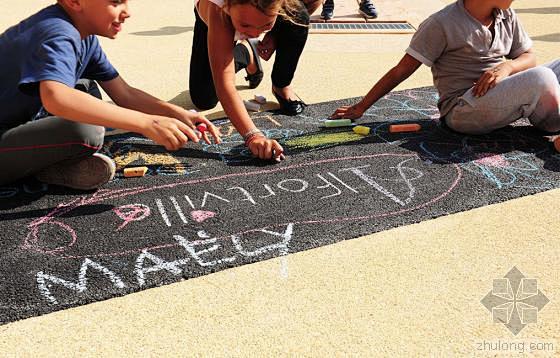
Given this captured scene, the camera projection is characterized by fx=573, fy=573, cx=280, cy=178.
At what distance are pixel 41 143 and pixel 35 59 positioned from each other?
1.08ft

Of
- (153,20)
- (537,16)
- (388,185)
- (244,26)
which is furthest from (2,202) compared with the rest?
(537,16)

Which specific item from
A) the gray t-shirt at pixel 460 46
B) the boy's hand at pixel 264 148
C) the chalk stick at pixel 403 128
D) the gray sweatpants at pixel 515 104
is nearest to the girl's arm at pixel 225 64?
the boy's hand at pixel 264 148

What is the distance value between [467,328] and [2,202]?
5.07 ft

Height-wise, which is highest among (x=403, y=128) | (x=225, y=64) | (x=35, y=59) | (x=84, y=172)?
(x=35, y=59)

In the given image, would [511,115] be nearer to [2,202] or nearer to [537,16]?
[2,202]

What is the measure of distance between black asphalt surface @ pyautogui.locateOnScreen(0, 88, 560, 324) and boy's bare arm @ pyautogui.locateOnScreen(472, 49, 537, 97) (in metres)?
0.23

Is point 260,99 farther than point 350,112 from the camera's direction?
Yes

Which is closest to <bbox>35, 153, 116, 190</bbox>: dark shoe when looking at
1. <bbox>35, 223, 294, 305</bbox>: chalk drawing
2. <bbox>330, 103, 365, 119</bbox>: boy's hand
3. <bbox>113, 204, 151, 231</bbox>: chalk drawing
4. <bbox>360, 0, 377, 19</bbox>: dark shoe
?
<bbox>113, 204, 151, 231</bbox>: chalk drawing

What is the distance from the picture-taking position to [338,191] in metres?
2.05

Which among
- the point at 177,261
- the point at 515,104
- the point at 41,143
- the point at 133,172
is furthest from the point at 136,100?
the point at 515,104

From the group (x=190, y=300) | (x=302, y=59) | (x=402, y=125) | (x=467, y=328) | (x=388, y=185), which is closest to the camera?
(x=467, y=328)

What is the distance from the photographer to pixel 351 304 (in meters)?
1.46

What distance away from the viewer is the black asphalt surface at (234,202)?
159 cm

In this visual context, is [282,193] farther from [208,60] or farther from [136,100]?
[208,60]
